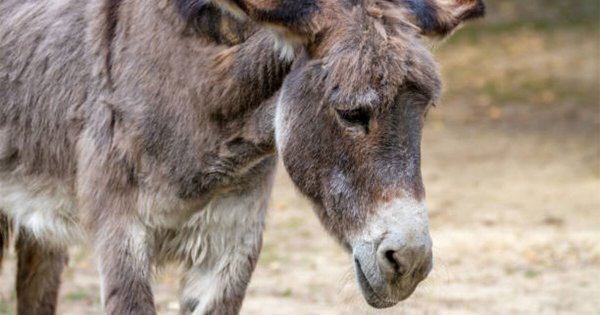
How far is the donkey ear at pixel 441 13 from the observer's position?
15.3ft

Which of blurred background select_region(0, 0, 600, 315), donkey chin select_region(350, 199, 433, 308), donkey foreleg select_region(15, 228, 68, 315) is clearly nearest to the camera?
donkey chin select_region(350, 199, 433, 308)

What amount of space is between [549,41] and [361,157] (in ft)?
41.0

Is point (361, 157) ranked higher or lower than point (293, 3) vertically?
lower

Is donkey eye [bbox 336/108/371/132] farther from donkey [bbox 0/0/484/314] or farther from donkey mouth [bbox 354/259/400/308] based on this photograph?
donkey mouth [bbox 354/259/400/308]

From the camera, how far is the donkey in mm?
4336

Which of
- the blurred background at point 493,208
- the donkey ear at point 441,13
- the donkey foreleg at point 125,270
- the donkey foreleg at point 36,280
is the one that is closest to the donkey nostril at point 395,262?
the blurred background at point 493,208

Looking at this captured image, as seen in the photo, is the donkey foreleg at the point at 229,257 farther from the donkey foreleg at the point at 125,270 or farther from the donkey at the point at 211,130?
the donkey foreleg at the point at 125,270

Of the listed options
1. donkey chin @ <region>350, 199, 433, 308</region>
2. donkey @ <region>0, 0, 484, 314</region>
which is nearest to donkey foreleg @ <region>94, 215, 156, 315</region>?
donkey @ <region>0, 0, 484, 314</region>

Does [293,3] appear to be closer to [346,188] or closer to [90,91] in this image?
[346,188]

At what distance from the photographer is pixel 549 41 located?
16.4m

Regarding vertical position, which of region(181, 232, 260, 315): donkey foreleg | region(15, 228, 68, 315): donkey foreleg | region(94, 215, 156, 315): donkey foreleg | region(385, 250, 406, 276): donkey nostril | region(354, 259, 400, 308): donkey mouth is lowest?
region(15, 228, 68, 315): donkey foreleg

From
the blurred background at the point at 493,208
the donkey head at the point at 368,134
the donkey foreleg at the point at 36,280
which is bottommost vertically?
the blurred background at the point at 493,208

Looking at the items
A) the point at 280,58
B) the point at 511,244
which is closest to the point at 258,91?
the point at 280,58

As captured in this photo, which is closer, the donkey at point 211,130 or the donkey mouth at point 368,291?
the donkey at point 211,130
